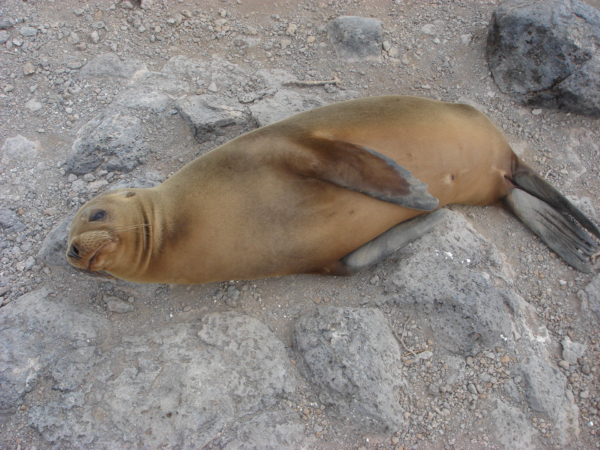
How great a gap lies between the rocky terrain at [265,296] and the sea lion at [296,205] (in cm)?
23

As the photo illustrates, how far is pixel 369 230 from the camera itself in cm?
311

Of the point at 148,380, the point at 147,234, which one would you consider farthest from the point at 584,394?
the point at 147,234

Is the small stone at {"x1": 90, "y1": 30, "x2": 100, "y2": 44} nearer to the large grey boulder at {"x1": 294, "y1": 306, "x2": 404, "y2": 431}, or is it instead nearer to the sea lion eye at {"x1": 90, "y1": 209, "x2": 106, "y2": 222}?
the sea lion eye at {"x1": 90, "y1": 209, "x2": 106, "y2": 222}

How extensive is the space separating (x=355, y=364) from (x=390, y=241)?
2.90 ft

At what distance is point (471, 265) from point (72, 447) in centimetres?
260

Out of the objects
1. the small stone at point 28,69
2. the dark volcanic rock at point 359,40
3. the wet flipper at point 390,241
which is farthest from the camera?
the dark volcanic rock at point 359,40

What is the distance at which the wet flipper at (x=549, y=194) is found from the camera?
327 cm

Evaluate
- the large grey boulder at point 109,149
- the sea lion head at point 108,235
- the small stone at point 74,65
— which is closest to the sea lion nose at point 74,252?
the sea lion head at point 108,235

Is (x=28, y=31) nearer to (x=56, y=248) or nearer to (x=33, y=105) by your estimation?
(x=33, y=105)

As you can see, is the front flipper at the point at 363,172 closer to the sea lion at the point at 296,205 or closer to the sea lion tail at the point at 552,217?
the sea lion at the point at 296,205

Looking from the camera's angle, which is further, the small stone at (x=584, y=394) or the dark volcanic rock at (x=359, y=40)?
the dark volcanic rock at (x=359, y=40)

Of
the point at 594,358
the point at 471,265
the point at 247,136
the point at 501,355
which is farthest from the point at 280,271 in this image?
the point at 594,358

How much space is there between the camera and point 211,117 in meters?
3.94

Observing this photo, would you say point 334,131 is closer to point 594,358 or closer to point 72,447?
point 594,358
